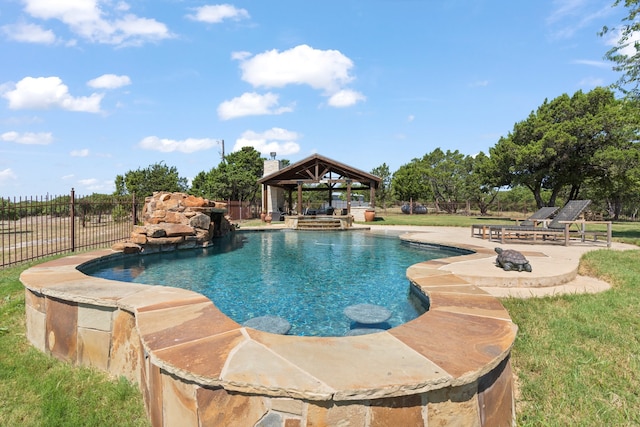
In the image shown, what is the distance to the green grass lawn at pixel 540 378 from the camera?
2143mm

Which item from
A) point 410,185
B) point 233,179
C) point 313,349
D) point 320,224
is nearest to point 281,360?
point 313,349

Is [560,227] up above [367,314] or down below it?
above

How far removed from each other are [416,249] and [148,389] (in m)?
8.41

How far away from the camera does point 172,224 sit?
8820 millimetres

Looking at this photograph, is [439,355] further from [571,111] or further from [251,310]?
[571,111]

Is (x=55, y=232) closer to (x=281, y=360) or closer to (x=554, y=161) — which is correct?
(x=281, y=360)

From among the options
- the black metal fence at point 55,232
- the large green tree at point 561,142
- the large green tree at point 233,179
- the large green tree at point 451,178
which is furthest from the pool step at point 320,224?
the large green tree at point 451,178

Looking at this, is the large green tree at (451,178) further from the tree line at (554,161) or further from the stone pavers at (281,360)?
the stone pavers at (281,360)

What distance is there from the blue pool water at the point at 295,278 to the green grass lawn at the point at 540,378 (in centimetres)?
138

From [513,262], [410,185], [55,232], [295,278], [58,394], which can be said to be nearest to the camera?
[58,394]

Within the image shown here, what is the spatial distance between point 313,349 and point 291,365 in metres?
0.26

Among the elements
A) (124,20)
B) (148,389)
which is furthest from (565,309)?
(124,20)

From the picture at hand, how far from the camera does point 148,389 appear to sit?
2.10 meters

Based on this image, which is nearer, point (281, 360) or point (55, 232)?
point (281, 360)
